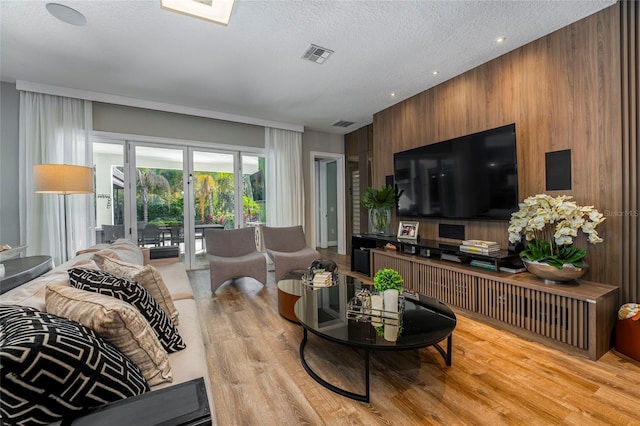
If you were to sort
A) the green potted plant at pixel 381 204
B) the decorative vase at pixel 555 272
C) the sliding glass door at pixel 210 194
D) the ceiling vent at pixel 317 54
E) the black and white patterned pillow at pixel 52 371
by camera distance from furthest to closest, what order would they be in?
the sliding glass door at pixel 210 194
the green potted plant at pixel 381 204
the ceiling vent at pixel 317 54
the decorative vase at pixel 555 272
the black and white patterned pillow at pixel 52 371

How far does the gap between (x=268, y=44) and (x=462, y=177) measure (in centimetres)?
251

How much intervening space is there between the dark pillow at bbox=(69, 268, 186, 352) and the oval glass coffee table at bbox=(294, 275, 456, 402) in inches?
30.3

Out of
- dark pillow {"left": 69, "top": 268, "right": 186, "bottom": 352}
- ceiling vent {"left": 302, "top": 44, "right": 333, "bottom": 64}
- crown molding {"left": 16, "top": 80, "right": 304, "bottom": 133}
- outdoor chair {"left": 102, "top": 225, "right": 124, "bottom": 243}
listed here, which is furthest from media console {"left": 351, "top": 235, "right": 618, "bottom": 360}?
outdoor chair {"left": 102, "top": 225, "right": 124, "bottom": 243}

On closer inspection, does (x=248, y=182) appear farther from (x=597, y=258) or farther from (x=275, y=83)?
(x=597, y=258)

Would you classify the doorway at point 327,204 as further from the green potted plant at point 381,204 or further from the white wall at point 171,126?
the green potted plant at point 381,204

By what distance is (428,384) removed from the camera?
1.67 meters

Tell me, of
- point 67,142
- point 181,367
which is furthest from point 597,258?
point 67,142

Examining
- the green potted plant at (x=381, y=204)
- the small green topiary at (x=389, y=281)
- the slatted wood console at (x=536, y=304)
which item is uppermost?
the green potted plant at (x=381, y=204)

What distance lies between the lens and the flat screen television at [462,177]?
109 inches

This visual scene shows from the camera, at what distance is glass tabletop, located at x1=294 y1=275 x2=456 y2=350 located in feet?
4.97

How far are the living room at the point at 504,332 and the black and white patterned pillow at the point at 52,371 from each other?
0.84 meters

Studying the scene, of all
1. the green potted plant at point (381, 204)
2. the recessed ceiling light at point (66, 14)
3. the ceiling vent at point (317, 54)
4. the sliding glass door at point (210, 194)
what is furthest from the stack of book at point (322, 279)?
the recessed ceiling light at point (66, 14)

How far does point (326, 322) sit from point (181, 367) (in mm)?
874

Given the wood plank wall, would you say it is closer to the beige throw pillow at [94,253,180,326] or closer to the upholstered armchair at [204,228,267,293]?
the beige throw pillow at [94,253,180,326]
